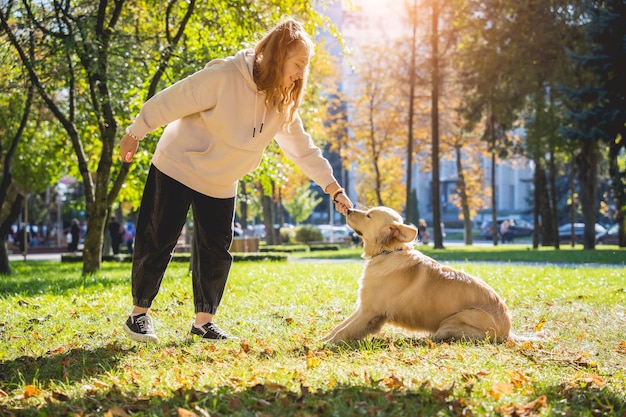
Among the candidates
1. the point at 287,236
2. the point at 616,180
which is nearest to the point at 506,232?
the point at 287,236

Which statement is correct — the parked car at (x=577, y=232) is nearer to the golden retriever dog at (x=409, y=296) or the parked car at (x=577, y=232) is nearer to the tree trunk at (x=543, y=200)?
the tree trunk at (x=543, y=200)

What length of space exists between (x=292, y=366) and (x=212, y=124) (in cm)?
187

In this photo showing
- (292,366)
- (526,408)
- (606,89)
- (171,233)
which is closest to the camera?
(526,408)

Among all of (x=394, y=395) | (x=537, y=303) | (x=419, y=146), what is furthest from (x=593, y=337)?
(x=419, y=146)

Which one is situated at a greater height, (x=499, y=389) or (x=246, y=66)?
(x=246, y=66)

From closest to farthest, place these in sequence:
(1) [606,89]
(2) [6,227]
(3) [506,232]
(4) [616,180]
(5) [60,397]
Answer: (5) [60,397], (2) [6,227], (4) [616,180], (1) [606,89], (3) [506,232]

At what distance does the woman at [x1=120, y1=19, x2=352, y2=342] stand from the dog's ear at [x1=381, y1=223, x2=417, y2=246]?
1162 mm

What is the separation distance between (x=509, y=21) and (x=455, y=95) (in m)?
6.66

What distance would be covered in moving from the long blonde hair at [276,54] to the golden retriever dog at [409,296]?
3.93 ft

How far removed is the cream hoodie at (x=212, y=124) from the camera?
4.88 m

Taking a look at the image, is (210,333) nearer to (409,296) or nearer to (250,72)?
(409,296)

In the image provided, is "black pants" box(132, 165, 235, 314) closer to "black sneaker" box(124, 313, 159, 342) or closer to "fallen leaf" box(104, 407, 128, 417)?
"black sneaker" box(124, 313, 159, 342)

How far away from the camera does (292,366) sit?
4.27m

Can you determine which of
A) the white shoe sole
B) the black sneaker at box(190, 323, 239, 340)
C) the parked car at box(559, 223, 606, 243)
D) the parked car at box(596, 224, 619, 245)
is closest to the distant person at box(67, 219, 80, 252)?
the black sneaker at box(190, 323, 239, 340)
